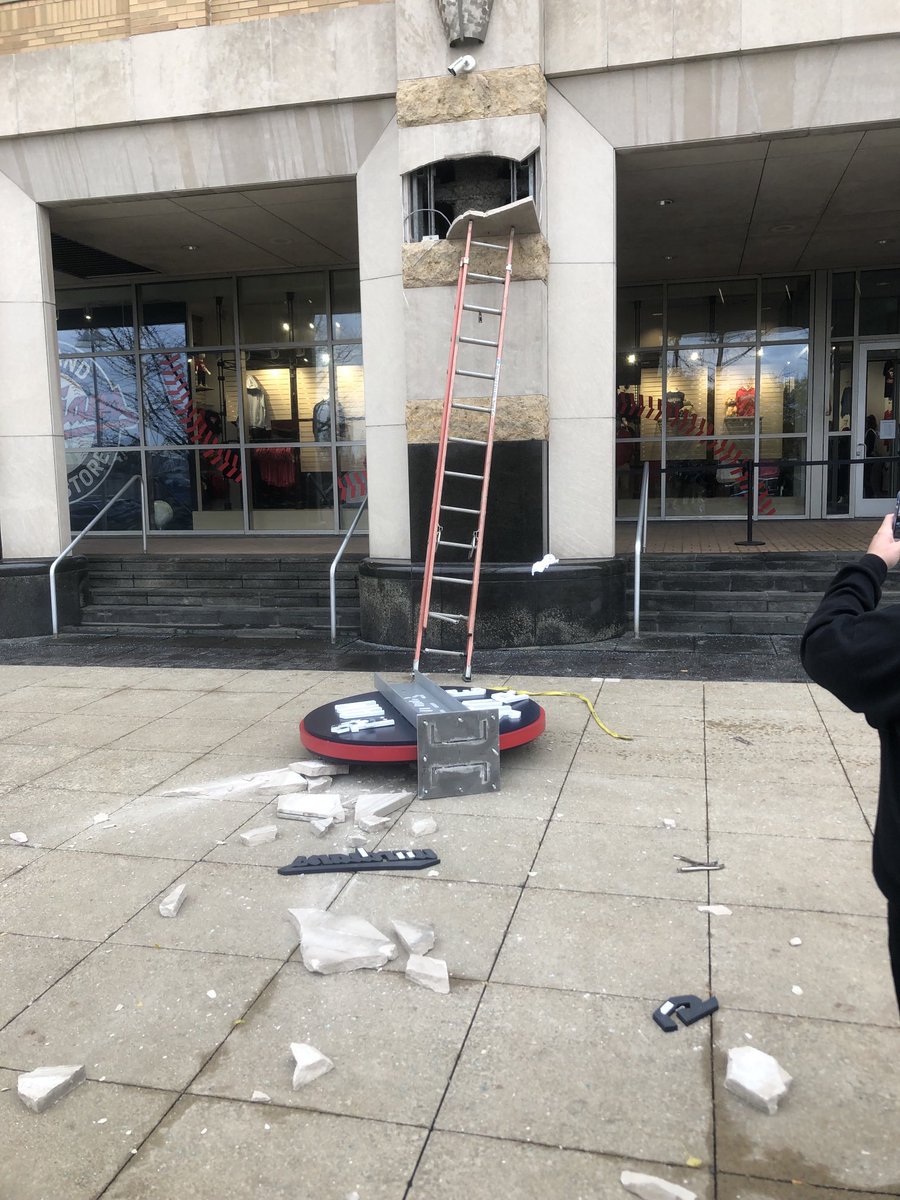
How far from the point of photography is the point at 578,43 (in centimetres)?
823

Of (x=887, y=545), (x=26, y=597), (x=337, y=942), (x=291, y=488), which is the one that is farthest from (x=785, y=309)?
(x=887, y=545)

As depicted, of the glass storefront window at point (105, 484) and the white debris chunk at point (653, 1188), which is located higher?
the glass storefront window at point (105, 484)

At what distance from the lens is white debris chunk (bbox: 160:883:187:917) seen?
12.1 feet

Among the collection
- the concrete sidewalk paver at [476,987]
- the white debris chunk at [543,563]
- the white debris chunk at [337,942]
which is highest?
the white debris chunk at [543,563]

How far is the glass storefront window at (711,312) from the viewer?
14.4m

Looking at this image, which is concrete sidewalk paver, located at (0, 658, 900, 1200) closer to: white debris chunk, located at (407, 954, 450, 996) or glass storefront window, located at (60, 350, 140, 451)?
white debris chunk, located at (407, 954, 450, 996)

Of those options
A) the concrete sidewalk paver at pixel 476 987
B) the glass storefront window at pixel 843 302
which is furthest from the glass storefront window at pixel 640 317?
the concrete sidewalk paver at pixel 476 987

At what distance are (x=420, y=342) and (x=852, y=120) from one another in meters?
4.07

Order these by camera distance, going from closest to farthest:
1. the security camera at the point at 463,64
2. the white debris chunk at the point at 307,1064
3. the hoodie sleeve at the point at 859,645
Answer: the hoodie sleeve at the point at 859,645 < the white debris chunk at the point at 307,1064 < the security camera at the point at 463,64

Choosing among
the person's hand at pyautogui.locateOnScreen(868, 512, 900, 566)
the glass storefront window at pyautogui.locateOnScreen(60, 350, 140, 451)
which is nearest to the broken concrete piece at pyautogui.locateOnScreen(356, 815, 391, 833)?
the person's hand at pyautogui.locateOnScreen(868, 512, 900, 566)

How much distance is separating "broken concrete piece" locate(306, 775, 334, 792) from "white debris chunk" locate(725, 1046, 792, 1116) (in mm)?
2806

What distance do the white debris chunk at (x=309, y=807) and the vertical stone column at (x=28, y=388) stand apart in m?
6.60

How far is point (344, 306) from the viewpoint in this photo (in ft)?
46.2

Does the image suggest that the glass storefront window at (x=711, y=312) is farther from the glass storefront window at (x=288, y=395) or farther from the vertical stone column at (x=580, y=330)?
the vertical stone column at (x=580, y=330)
